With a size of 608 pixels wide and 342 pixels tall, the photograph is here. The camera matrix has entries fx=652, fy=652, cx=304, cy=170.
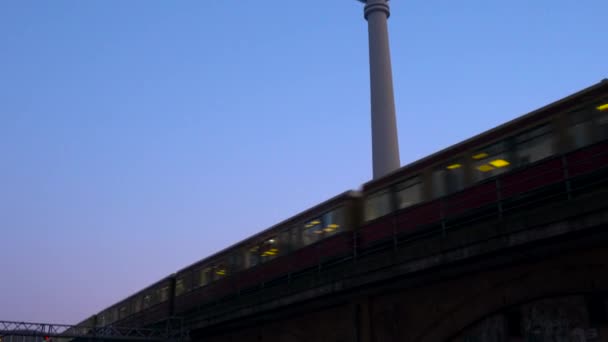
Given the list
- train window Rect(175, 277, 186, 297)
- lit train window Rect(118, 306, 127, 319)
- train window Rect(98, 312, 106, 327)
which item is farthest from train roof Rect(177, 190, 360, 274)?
train window Rect(98, 312, 106, 327)

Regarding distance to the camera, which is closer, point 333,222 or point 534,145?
point 534,145

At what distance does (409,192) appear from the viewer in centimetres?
1895

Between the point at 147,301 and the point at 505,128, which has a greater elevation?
the point at 505,128

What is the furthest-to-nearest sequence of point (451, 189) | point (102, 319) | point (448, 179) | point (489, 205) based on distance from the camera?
point (102, 319) < point (448, 179) < point (451, 189) < point (489, 205)

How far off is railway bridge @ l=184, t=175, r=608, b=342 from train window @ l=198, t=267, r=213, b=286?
6506 mm

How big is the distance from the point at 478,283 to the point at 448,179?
117 inches

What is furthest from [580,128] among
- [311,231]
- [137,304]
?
[137,304]

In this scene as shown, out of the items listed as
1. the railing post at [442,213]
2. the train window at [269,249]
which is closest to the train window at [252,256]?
the train window at [269,249]

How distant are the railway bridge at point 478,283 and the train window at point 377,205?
3.47 feet

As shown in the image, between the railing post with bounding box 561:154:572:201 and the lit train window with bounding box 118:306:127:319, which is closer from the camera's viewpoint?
the railing post with bounding box 561:154:572:201

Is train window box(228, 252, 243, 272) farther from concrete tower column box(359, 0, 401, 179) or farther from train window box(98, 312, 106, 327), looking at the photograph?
concrete tower column box(359, 0, 401, 179)

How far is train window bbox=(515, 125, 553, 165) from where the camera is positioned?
15.5m

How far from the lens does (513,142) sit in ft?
53.5

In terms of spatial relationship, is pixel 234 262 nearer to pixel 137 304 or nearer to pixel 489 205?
pixel 137 304
